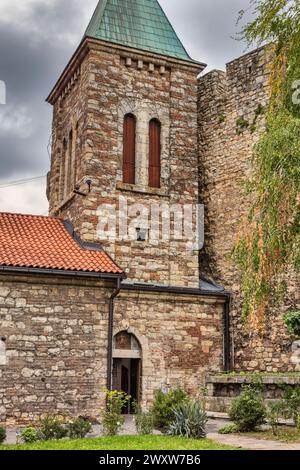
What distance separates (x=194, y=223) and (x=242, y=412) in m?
8.77

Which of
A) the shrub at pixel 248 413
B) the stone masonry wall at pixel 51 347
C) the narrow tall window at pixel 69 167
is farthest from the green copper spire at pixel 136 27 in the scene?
the shrub at pixel 248 413

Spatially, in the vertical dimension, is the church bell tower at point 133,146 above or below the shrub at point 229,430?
above

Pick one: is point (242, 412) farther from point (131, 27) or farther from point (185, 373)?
point (131, 27)

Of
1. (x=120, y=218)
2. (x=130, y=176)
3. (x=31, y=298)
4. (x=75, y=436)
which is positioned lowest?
(x=75, y=436)

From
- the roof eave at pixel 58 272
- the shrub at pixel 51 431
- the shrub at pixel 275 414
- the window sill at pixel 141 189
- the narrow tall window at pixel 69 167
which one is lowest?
the shrub at pixel 51 431

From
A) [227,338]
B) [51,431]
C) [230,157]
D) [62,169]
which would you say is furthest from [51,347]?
[230,157]

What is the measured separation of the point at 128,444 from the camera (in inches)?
374

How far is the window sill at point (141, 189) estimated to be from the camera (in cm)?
1881

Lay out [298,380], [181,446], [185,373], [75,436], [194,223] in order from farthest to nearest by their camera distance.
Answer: [194,223] < [185,373] < [298,380] < [75,436] < [181,446]

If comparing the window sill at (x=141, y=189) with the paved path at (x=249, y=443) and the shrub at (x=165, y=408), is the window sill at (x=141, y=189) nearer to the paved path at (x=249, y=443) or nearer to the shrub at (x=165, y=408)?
the shrub at (x=165, y=408)

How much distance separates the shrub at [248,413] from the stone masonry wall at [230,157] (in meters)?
5.46

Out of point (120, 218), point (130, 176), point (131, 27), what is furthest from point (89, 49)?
point (120, 218)

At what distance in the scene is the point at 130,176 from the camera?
19.2 meters

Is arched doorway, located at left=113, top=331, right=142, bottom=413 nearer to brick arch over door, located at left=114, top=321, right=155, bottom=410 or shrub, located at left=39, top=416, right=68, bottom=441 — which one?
brick arch over door, located at left=114, top=321, right=155, bottom=410
